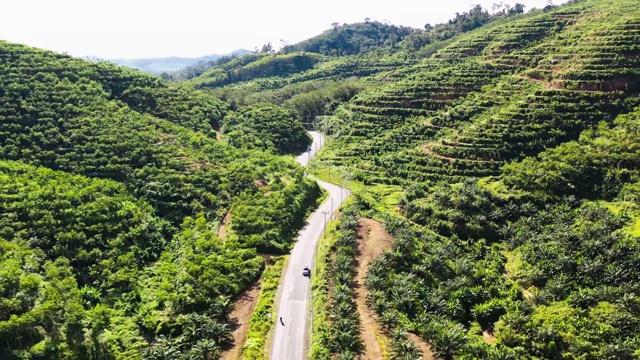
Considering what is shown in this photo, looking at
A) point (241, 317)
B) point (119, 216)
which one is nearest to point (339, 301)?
point (241, 317)

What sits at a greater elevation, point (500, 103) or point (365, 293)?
point (500, 103)

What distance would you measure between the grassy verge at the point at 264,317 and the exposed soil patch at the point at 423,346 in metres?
13.3

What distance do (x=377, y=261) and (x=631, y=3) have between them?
125397mm

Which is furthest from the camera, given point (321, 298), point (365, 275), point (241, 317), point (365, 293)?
point (365, 275)

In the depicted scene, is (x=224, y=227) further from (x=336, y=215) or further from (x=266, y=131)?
(x=266, y=131)

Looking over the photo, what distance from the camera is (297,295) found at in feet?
144

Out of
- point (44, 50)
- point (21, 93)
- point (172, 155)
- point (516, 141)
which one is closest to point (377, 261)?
point (172, 155)

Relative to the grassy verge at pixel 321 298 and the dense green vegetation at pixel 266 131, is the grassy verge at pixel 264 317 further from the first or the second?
the dense green vegetation at pixel 266 131

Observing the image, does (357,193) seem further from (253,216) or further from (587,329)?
(587,329)

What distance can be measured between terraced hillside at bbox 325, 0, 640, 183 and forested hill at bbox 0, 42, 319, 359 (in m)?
25.4

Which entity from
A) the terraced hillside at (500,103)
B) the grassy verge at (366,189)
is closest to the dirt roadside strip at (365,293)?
the grassy verge at (366,189)

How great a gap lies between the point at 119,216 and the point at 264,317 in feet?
88.9

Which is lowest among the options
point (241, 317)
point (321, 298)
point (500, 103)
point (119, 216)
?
point (241, 317)

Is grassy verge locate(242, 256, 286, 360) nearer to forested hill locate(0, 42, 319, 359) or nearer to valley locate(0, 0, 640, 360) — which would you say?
valley locate(0, 0, 640, 360)
